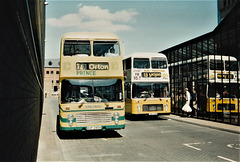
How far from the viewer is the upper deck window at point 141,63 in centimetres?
1782

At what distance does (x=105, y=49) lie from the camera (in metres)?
11.6

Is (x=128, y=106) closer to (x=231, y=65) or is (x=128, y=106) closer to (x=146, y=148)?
(x=231, y=65)

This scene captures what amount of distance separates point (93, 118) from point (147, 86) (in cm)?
724

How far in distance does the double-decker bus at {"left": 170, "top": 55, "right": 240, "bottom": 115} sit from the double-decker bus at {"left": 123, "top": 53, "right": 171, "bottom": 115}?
7.03ft

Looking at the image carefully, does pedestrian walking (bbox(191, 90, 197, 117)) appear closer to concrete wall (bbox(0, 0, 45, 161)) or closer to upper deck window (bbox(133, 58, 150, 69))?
upper deck window (bbox(133, 58, 150, 69))

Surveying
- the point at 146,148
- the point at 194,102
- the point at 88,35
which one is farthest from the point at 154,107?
the point at 146,148

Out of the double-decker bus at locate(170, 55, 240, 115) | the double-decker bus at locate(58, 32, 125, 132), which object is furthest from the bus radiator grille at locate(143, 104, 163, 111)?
the double-decker bus at locate(58, 32, 125, 132)

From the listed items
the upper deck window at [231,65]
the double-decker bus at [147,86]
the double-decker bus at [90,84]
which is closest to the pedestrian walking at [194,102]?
the double-decker bus at [147,86]

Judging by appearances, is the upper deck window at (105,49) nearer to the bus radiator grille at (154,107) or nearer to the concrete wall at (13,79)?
the bus radiator grille at (154,107)

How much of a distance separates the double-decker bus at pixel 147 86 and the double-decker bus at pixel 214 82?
2144mm

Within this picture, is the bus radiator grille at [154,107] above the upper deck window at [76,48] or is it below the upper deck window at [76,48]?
below

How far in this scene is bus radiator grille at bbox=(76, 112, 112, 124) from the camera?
10828 millimetres

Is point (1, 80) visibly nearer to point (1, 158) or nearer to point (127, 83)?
point (1, 158)

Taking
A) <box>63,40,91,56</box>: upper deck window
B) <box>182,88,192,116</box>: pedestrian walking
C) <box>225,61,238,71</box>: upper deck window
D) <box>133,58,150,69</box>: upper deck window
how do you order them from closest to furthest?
1. <box>63,40,91,56</box>: upper deck window
2. <box>225,61,238,71</box>: upper deck window
3. <box>133,58,150,69</box>: upper deck window
4. <box>182,88,192,116</box>: pedestrian walking
